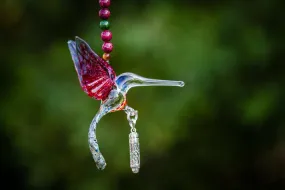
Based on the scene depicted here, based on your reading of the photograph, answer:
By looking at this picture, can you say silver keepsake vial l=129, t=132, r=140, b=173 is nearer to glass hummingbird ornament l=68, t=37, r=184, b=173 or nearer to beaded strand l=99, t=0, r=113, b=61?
glass hummingbird ornament l=68, t=37, r=184, b=173

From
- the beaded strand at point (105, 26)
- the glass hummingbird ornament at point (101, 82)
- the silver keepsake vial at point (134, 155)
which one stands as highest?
the beaded strand at point (105, 26)

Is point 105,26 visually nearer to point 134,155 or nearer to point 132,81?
point 132,81

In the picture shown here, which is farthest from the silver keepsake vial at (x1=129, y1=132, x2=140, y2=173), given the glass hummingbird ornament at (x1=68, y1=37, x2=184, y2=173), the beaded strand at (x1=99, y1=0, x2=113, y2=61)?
the beaded strand at (x1=99, y1=0, x2=113, y2=61)

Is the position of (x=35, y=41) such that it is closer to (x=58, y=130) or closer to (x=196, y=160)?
(x=58, y=130)

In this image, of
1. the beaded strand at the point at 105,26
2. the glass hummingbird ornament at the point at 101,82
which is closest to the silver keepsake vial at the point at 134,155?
the glass hummingbird ornament at the point at 101,82

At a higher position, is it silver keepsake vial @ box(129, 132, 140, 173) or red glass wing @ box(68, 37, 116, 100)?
red glass wing @ box(68, 37, 116, 100)

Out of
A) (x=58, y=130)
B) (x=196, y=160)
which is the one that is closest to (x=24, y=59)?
(x=58, y=130)

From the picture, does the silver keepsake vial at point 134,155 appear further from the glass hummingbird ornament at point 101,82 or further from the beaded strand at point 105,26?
the beaded strand at point 105,26
